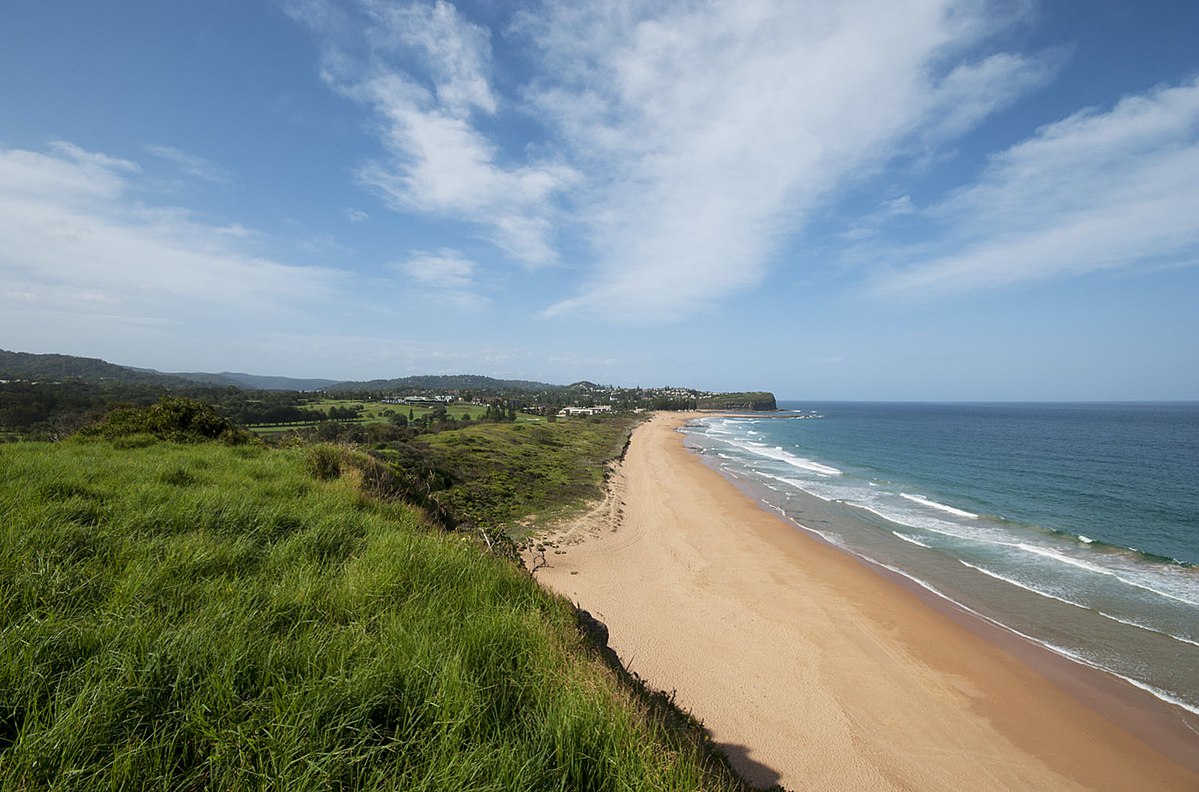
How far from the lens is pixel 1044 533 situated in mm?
22375

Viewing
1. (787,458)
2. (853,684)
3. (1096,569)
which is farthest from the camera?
(787,458)

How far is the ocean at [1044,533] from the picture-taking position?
13.0 meters

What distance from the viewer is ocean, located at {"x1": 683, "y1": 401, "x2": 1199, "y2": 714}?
1301cm

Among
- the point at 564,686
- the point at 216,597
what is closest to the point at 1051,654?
the point at 564,686

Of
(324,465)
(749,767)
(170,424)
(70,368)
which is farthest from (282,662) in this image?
(70,368)

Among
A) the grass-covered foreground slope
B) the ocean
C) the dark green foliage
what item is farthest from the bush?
the ocean

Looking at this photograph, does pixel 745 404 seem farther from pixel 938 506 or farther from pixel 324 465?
pixel 324 465

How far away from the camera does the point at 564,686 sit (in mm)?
3461

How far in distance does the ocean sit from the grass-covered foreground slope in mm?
15361

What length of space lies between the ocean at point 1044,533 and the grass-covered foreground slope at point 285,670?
15.4 meters

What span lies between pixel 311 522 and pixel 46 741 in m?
4.25

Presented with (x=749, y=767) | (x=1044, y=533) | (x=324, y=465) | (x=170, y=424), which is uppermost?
(x=170, y=424)

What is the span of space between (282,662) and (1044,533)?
30768 mm

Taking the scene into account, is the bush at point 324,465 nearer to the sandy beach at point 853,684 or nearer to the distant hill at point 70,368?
the sandy beach at point 853,684
